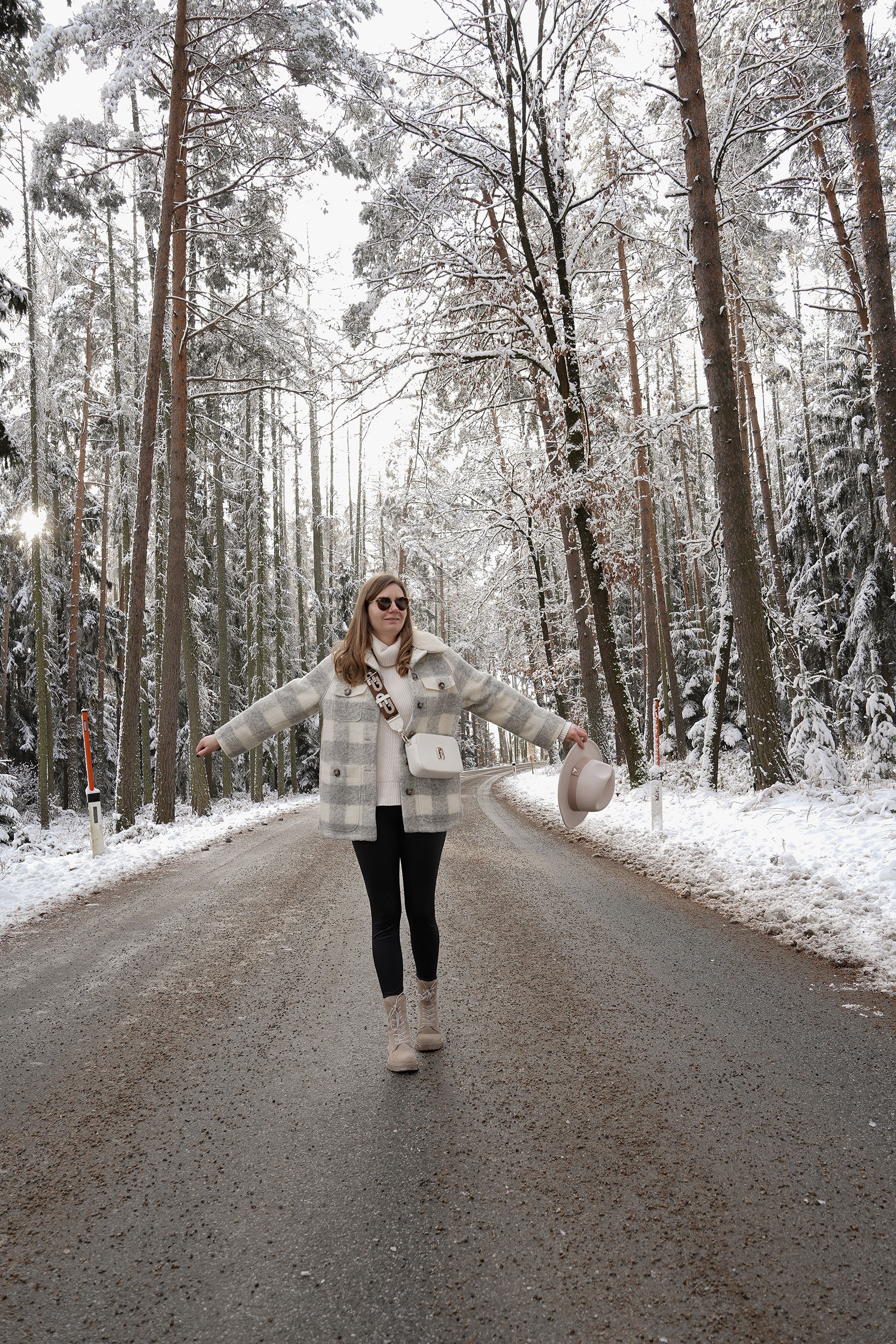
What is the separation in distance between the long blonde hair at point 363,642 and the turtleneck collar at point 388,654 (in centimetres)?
2

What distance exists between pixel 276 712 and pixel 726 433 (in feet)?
25.0

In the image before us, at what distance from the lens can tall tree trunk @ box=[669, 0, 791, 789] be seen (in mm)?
9172

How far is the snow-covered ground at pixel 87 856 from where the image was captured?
7480mm

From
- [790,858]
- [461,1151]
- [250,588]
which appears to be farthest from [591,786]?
[250,588]

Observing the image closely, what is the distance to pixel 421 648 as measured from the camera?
3.55m

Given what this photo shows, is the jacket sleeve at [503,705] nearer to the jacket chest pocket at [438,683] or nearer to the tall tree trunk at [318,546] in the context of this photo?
the jacket chest pocket at [438,683]

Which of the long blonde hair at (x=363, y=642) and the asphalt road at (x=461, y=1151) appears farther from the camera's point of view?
the long blonde hair at (x=363, y=642)

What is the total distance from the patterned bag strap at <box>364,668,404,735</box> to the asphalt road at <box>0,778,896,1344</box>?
57.2 inches

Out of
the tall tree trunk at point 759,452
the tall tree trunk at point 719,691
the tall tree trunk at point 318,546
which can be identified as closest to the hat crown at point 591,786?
the tall tree trunk at point 719,691

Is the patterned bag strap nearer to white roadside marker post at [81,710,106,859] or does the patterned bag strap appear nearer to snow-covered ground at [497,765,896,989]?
snow-covered ground at [497,765,896,989]

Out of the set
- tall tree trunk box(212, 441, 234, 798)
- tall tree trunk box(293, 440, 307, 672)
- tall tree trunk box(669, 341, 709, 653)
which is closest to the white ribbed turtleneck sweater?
tall tree trunk box(212, 441, 234, 798)

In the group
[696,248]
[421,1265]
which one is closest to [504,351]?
[696,248]

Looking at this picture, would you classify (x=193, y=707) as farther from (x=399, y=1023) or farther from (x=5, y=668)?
(x=399, y=1023)

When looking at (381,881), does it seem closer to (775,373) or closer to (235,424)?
(775,373)
